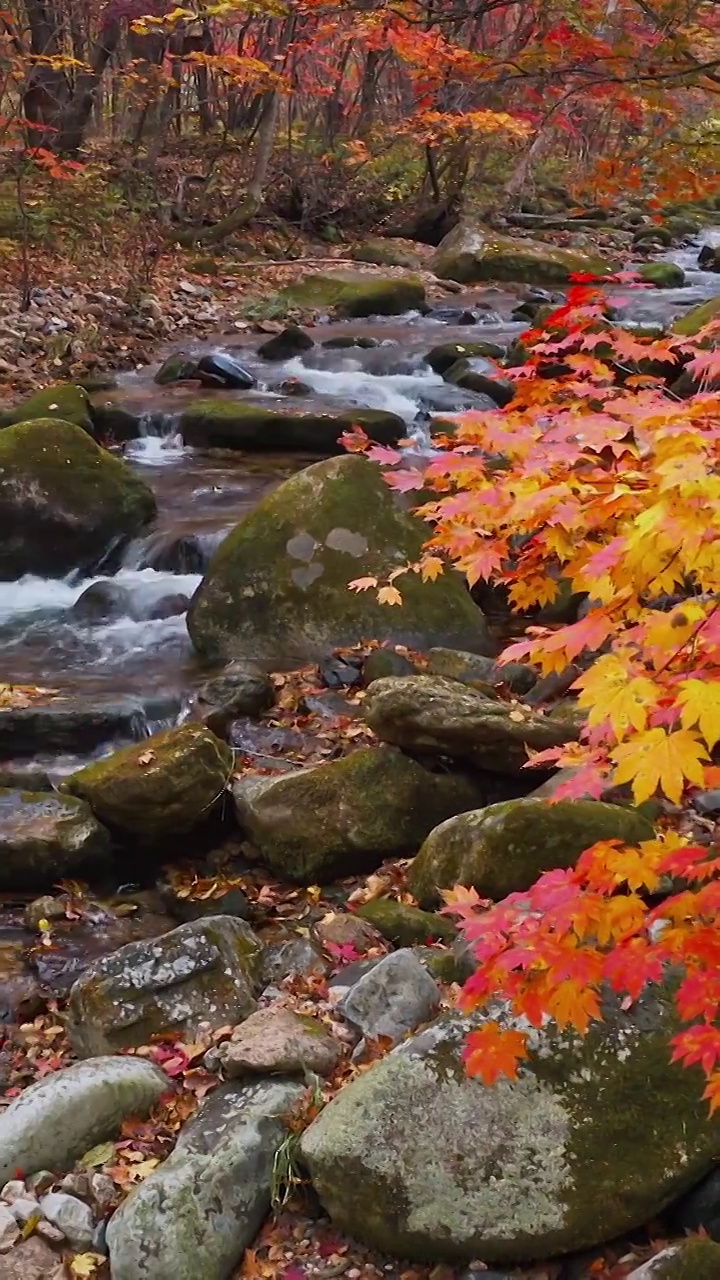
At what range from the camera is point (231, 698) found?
6641mm

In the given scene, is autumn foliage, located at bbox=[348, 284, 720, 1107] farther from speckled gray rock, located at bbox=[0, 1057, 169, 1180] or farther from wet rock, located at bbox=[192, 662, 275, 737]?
wet rock, located at bbox=[192, 662, 275, 737]

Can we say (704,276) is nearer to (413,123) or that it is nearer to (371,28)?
(413,123)

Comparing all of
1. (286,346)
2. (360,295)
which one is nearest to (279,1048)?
(286,346)

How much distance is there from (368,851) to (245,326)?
11.9m

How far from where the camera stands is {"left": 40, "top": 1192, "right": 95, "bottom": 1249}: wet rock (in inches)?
125

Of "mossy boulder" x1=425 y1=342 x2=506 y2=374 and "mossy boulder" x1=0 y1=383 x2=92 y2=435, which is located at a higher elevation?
"mossy boulder" x1=0 y1=383 x2=92 y2=435

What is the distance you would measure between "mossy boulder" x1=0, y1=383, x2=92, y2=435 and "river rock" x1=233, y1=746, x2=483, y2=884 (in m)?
6.24

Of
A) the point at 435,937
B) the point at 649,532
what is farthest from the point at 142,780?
the point at 649,532

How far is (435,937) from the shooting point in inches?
173

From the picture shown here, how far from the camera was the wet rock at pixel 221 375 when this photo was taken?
13.0 meters

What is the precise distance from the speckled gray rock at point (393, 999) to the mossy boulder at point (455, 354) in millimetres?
10314

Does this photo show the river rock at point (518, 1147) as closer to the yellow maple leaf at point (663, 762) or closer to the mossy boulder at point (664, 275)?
the yellow maple leaf at point (663, 762)

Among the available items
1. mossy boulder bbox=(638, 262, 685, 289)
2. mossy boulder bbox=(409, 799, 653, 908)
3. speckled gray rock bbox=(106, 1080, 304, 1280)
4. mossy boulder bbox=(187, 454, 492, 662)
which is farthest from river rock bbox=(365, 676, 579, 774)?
mossy boulder bbox=(638, 262, 685, 289)

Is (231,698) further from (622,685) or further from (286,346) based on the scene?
(286,346)
